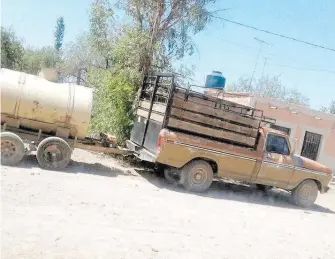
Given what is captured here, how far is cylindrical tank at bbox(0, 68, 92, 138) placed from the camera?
8.70m

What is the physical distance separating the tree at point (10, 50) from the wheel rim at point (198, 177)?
803 inches

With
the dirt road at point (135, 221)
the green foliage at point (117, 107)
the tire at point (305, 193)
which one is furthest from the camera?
the green foliage at point (117, 107)

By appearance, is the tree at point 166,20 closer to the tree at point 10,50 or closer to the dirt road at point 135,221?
the dirt road at point 135,221

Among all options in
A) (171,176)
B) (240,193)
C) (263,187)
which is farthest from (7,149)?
(263,187)

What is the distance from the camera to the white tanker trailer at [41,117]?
862 cm

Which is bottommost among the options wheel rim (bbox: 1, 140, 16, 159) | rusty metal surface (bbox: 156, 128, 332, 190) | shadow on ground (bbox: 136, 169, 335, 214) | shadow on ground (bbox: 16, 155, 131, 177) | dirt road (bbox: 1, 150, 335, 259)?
shadow on ground (bbox: 136, 169, 335, 214)

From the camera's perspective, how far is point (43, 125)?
Answer: 30.0ft

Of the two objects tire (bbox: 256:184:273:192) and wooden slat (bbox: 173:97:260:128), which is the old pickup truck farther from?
tire (bbox: 256:184:273:192)

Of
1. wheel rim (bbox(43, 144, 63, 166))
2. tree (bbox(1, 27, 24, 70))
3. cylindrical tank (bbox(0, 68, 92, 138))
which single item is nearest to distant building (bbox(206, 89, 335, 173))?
cylindrical tank (bbox(0, 68, 92, 138))

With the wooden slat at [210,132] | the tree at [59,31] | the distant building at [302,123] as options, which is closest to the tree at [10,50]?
the distant building at [302,123]

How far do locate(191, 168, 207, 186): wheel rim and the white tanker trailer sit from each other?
3002 mm

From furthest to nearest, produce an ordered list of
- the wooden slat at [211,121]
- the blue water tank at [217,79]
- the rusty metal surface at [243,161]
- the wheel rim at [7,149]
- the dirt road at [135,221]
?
the blue water tank at [217,79], the wooden slat at [211,121], the rusty metal surface at [243,161], the wheel rim at [7,149], the dirt road at [135,221]

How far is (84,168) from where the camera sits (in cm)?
990

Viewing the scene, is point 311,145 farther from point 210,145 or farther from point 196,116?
point 196,116
